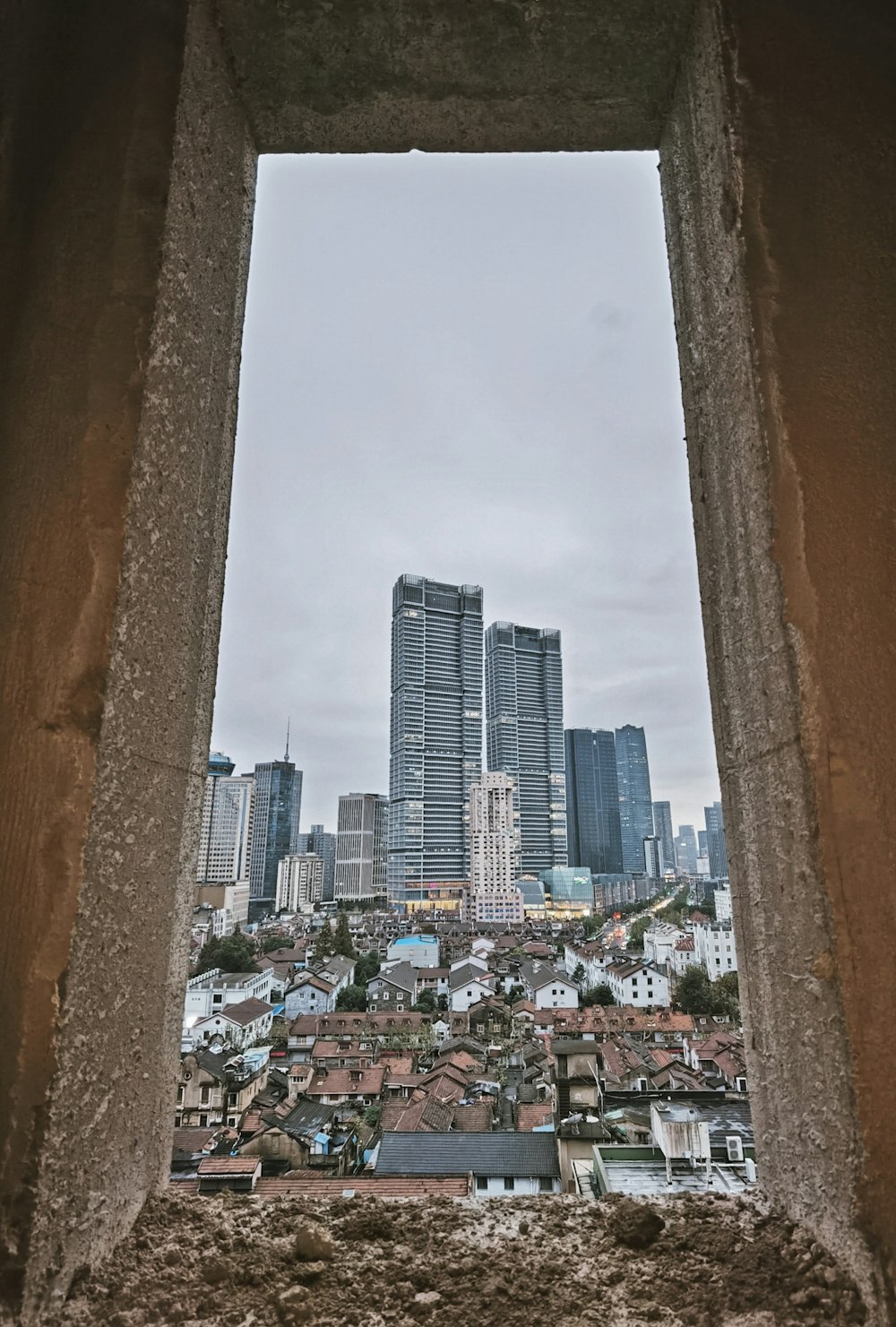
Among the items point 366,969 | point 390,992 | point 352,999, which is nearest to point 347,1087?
point 352,999

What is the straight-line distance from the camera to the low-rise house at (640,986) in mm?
17141

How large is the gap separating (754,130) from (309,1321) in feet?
6.01

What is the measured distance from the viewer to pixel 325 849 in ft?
122

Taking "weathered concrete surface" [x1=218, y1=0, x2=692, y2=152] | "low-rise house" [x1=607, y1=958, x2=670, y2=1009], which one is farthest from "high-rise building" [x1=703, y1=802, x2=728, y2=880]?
"low-rise house" [x1=607, y1=958, x2=670, y2=1009]

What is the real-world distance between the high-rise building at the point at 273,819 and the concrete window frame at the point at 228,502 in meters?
18.6

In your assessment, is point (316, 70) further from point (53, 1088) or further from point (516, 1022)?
point (516, 1022)

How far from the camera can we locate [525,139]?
4.71 ft

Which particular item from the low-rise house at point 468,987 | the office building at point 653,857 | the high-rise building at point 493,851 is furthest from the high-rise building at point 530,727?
the low-rise house at point 468,987

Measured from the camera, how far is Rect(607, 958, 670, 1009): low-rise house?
17.1 meters

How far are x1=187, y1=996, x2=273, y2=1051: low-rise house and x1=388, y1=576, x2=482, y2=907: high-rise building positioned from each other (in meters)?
29.5

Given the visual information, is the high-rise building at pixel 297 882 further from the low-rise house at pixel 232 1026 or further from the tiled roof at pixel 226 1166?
the tiled roof at pixel 226 1166

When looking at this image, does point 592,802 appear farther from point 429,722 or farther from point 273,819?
point 273,819

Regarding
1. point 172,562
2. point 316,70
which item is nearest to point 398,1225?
point 172,562

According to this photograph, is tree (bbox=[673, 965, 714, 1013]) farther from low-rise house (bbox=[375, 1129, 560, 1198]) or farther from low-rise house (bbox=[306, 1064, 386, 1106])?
low-rise house (bbox=[375, 1129, 560, 1198])
